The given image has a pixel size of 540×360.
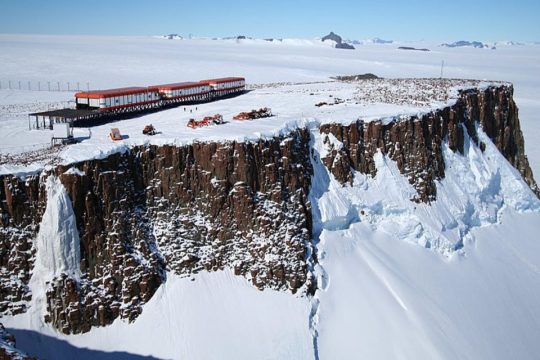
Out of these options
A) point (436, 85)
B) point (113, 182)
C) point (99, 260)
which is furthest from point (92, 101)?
point (436, 85)

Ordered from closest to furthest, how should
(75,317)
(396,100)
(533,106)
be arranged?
(75,317)
(396,100)
(533,106)

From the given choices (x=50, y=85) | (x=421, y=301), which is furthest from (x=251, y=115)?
(x=50, y=85)

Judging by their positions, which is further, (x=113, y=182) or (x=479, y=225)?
(x=479, y=225)

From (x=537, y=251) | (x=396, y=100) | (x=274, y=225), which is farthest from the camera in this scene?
(x=396, y=100)

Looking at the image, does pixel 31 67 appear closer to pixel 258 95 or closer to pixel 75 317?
pixel 258 95

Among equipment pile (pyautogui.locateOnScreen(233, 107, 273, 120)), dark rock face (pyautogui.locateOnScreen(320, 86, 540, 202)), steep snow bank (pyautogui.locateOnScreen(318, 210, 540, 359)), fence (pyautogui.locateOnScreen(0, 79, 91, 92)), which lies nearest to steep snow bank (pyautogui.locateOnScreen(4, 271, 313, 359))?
steep snow bank (pyautogui.locateOnScreen(318, 210, 540, 359))

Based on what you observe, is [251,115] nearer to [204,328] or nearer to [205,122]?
[205,122]
